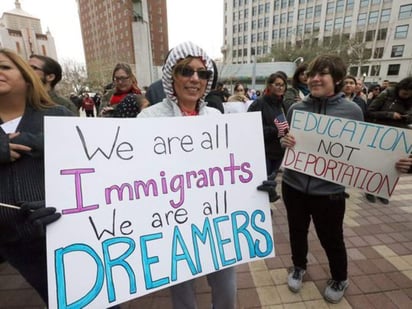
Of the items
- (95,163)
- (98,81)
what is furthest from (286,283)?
(98,81)

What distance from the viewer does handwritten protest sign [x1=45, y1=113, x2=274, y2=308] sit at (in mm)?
920

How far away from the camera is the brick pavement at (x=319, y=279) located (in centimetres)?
183

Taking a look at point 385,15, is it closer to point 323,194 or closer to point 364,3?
point 364,3

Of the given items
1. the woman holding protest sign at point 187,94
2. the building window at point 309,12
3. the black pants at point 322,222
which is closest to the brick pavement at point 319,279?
the black pants at point 322,222

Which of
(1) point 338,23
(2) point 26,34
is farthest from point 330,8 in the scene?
(2) point 26,34

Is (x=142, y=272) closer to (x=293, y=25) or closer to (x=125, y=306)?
(x=125, y=306)

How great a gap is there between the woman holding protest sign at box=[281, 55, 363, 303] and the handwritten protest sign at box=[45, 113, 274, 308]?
2.08 ft

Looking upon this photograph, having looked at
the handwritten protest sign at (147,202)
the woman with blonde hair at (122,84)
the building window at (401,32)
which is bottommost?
the handwritten protest sign at (147,202)

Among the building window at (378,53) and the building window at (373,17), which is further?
the building window at (373,17)

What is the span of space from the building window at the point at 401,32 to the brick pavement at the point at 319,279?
46830 millimetres

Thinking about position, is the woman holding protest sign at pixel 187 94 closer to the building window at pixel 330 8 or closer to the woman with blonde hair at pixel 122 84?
the woman with blonde hair at pixel 122 84

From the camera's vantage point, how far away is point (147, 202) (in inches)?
41.3

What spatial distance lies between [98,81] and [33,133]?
40.5 metres

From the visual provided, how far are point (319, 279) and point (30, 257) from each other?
2.18m
